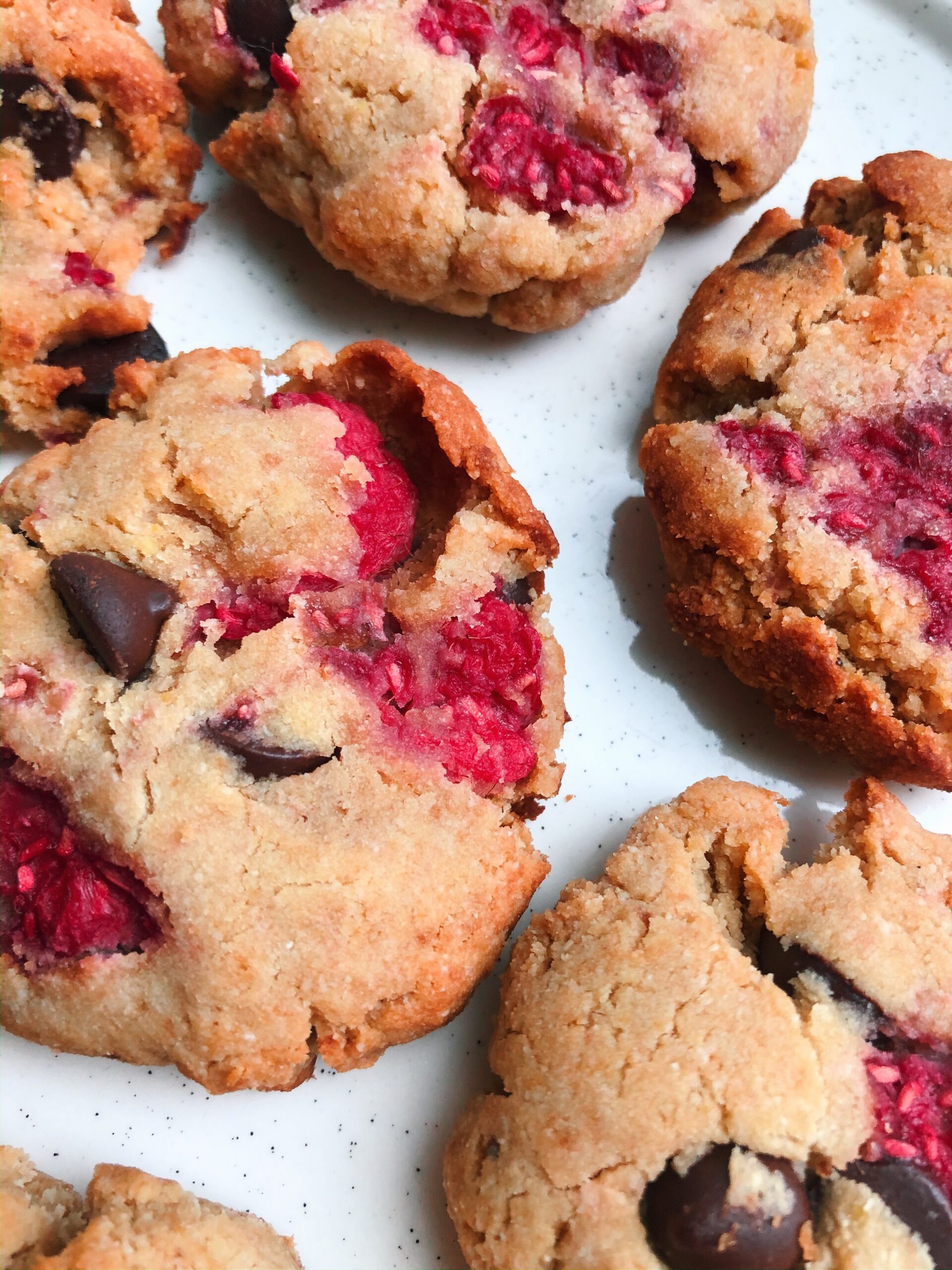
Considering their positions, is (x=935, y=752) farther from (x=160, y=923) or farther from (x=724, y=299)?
(x=160, y=923)

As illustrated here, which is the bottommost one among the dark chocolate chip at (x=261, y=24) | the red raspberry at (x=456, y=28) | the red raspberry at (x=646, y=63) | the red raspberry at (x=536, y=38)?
the dark chocolate chip at (x=261, y=24)

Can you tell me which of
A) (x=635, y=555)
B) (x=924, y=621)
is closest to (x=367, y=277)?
(x=635, y=555)

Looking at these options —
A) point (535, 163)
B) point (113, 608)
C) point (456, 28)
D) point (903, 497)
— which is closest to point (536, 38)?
point (456, 28)

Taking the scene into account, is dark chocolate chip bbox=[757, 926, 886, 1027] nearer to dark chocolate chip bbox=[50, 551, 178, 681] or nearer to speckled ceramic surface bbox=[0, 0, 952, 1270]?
speckled ceramic surface bbox=[0, 0, 952, 1270]

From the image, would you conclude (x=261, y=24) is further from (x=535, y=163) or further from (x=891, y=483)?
(x=891, y=483)

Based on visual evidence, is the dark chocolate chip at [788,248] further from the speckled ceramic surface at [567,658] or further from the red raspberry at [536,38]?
the red raspberry at [536,38]

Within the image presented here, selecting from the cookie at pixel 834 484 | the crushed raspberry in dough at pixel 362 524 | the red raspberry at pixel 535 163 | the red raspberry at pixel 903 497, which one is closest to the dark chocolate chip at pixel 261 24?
the red raspberry at pixel 535 163
